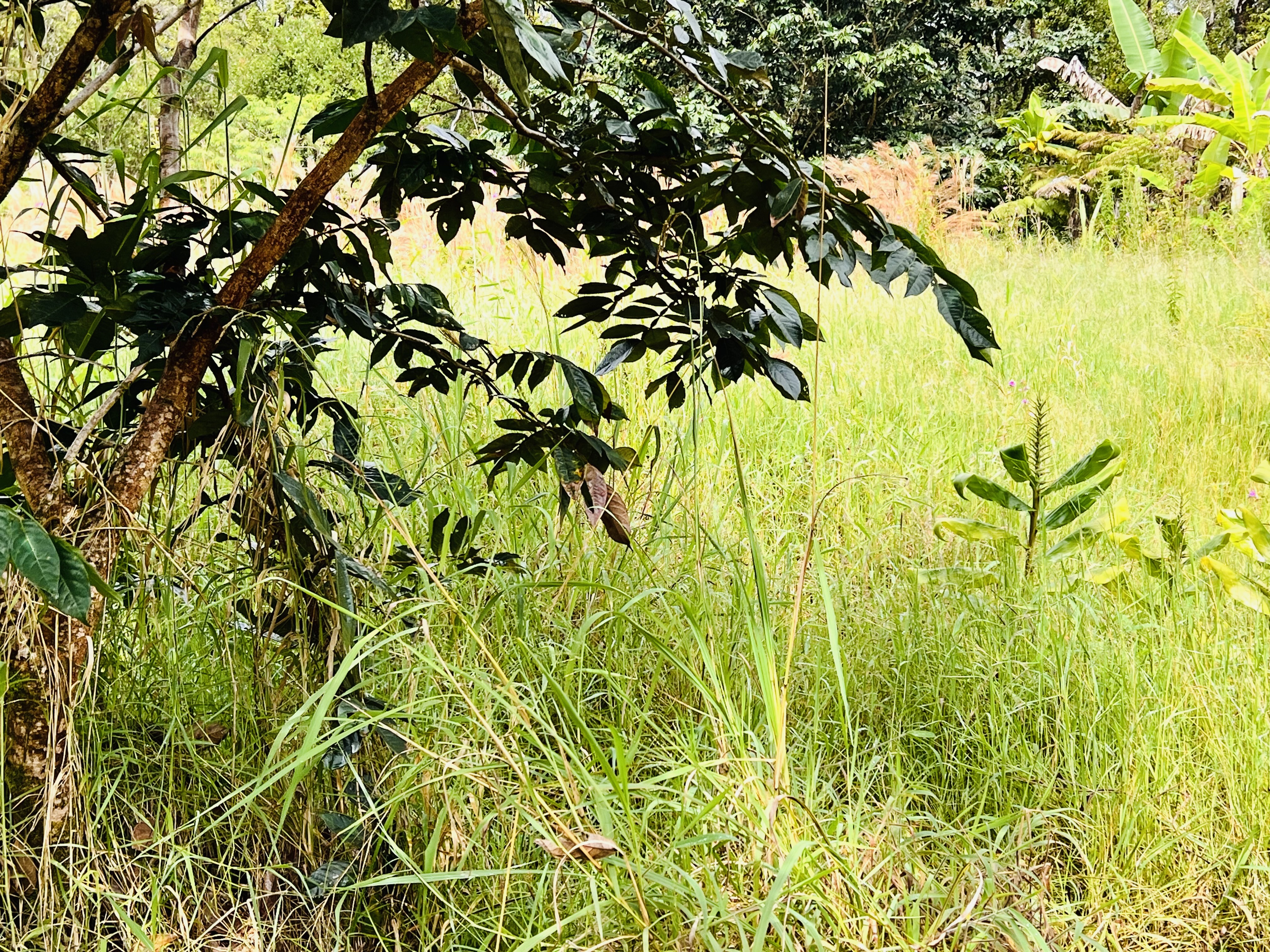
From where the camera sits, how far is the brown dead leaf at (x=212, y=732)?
1.33 metres

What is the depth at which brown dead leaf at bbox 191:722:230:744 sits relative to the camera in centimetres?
133

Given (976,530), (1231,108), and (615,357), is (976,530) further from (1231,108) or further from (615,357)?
(1231,108)

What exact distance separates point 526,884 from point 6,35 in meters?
1.12

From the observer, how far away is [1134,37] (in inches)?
119

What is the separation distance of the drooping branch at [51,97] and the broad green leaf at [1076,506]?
1.63 m

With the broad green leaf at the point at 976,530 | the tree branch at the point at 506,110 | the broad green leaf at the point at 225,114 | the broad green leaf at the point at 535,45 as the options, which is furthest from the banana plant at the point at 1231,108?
the broad green leaf at the point at 225,114

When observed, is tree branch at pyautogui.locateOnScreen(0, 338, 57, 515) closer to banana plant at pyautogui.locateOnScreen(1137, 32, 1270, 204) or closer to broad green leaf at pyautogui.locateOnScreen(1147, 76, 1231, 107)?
banana plant at pyautogui.locateOnScreen(1137, 32, 1270, 204)

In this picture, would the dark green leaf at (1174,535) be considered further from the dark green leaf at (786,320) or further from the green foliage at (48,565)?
the green foliage at (48,565)

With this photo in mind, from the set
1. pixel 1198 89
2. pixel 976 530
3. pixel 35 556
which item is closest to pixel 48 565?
pixel 35 556

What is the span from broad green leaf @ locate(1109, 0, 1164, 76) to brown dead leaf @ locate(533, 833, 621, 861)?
2.98 m

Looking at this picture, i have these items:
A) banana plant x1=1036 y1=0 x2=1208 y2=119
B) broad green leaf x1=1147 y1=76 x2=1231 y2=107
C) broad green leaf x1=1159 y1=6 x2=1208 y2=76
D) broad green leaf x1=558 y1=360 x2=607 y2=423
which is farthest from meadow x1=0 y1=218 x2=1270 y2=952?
broad green leaf x1=1159 y1=6 x2=1208 y2=76

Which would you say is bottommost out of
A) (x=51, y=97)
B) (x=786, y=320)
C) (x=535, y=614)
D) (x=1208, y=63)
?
(x=535, y=614)

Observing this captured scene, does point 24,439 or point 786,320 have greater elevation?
point 786,320

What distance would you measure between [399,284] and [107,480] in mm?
499
